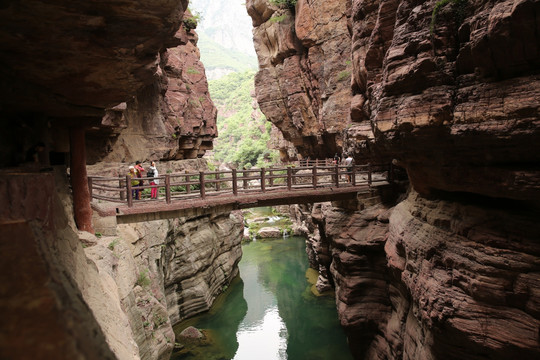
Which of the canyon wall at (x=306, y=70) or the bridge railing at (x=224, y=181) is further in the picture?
the canyon wall at (x=306, y=70)

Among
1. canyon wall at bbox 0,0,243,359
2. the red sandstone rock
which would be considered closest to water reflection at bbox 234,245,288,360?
canyon wall at bbox 0,0,243,359

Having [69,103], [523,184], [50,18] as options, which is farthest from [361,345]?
[50,18]

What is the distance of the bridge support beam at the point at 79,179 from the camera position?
8.05 m

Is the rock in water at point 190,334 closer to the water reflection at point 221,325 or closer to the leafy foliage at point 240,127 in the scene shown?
the water reflection at point 221,325

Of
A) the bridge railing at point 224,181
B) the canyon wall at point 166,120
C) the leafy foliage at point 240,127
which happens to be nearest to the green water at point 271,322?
the bridge railing at point 224,181

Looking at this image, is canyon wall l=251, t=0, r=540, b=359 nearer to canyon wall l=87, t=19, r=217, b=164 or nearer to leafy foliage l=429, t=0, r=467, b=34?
leafy foliage l=429, t=0, r=467, b=34

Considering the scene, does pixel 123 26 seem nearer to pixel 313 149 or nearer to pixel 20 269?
pixel 20 269

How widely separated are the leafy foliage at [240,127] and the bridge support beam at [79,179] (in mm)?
39335

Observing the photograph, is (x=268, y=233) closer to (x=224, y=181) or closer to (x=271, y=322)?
(x=271, y=322)

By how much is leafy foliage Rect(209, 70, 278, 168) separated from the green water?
93.9 ft

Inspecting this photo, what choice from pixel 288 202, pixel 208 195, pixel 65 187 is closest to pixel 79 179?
pixel 65 187

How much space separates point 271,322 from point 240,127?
60209 mm

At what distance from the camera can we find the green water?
13.5 meters

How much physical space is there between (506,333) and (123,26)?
7.48 metres
